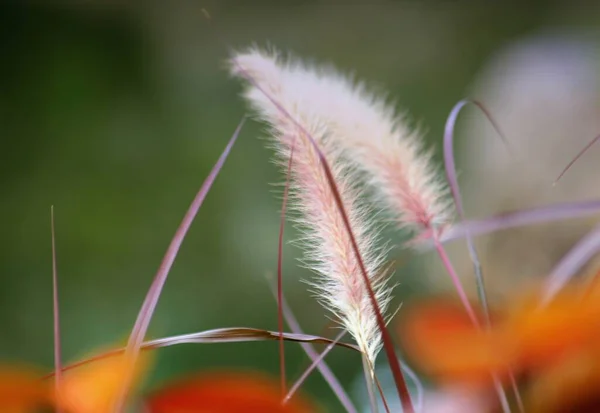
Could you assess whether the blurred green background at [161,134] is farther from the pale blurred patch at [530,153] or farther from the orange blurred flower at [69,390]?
the orange blurred flower at [69,390]

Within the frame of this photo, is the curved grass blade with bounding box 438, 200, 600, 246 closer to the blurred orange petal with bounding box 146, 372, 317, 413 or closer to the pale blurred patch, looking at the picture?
the blurred orange petal with bounding box 146, 372, 317, 413

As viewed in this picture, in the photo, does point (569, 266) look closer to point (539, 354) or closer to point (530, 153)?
point (539, 354)

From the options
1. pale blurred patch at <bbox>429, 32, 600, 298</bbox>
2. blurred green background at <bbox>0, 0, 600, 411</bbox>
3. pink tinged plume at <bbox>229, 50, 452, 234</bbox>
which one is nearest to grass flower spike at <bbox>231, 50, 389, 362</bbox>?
pink tinged plume at <bbox>229, 50, 452, 234</bbox>

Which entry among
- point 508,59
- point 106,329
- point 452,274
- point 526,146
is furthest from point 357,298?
point 508,59

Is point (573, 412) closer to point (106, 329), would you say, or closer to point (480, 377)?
point (480, 377)

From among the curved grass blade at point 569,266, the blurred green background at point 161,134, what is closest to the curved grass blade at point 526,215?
the curved grass blade at point 569,266

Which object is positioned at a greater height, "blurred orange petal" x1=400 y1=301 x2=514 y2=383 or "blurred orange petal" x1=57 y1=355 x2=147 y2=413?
"blurred orange petal" x1=400 y1=301 x2=514 y2=383
